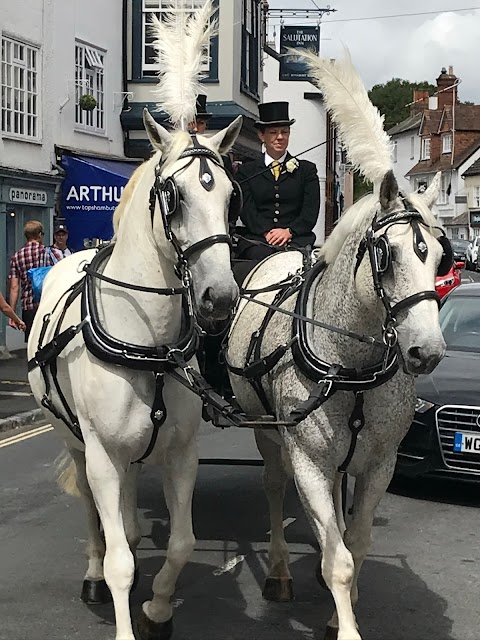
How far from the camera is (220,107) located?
21578mm

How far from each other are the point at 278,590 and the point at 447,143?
270ft

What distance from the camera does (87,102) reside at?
63.8ft

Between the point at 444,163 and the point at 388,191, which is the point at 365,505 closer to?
the point at 388,191

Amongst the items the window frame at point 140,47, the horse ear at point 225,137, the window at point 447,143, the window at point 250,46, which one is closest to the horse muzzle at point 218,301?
the horse ear at point 225,137

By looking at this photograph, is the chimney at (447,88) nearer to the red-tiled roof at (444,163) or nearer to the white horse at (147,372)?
the red-tiled roof at (444,163)

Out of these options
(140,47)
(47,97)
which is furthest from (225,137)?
(140,47)

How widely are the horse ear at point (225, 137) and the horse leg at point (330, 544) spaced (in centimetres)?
153

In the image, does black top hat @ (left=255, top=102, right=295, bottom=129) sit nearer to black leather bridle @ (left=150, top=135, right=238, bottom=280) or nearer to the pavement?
black leather bridle @ (left=150, top=135, right=238, bottom=280)

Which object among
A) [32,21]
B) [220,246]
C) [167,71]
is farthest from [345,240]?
[32,21]

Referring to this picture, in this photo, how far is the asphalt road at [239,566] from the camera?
5363mm

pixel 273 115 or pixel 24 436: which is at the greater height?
pixel 273 115

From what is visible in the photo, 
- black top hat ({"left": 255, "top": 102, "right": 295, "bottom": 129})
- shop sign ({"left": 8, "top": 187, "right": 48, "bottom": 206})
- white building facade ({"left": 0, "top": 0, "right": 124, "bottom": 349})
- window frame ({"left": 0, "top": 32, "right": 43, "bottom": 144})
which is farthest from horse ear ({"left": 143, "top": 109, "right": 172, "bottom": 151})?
window frame ({"left": 0, "top": 32, "right": 43, "bottom": 144})

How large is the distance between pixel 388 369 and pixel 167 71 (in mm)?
1855

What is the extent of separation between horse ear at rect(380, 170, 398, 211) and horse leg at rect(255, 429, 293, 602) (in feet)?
7.09
